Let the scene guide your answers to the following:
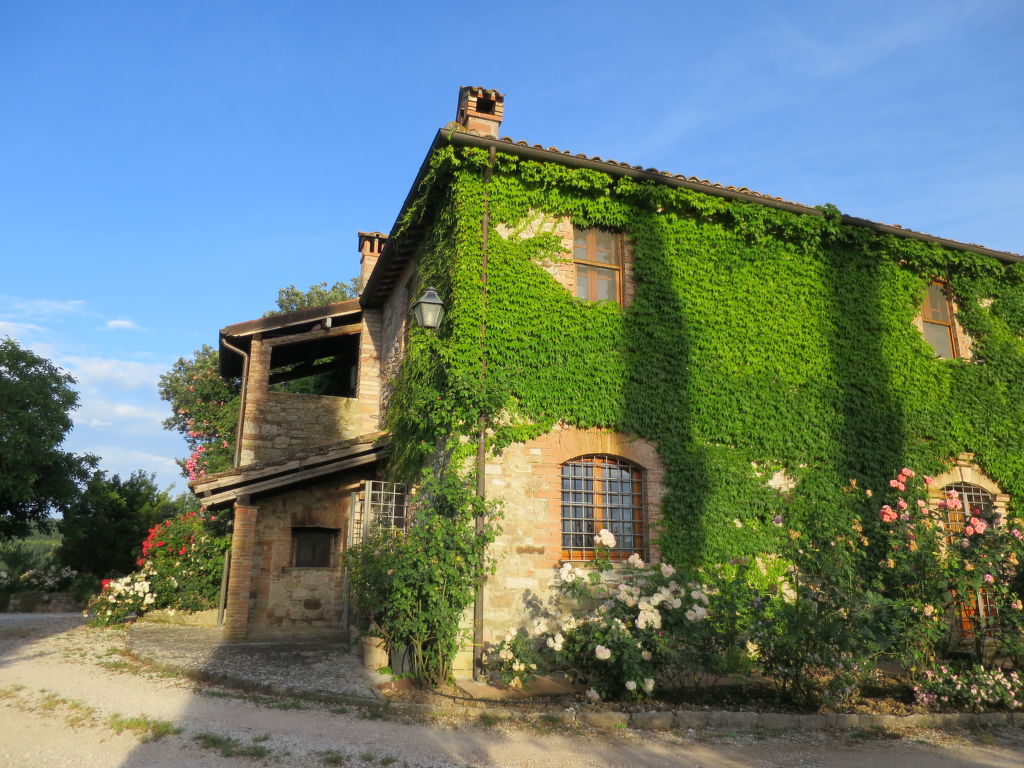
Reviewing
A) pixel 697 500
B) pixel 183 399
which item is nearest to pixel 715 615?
pixel 697 500

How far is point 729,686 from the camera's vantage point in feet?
23.4

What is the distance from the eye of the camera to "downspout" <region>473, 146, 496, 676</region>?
7.19 meters

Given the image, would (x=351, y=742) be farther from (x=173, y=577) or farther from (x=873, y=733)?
(x=173, y=577)

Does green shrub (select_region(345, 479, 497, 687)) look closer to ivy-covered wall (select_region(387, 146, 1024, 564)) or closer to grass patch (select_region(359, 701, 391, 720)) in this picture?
grass patch (select_region(359, 701, 391, 720))

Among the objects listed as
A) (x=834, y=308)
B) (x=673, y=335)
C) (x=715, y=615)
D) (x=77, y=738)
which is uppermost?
(x=834, y=308)

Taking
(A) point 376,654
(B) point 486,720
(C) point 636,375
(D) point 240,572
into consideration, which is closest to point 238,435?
(D) point 240,572

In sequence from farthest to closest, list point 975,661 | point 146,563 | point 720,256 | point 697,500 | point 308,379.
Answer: point 308,379 → point 146,563 → point 720,256 → point 697,500 → point 975,661

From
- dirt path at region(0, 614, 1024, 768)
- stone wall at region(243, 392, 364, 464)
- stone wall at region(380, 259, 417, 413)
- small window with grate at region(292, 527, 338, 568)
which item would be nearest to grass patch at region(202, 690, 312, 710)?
dirt path at region(0, 614, 1024, 768)

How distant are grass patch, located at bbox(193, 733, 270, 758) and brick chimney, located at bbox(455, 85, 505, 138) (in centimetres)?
754

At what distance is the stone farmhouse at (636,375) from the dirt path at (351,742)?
198 centimetres

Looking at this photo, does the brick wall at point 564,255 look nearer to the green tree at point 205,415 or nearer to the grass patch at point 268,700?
the grass patch at point 268,700

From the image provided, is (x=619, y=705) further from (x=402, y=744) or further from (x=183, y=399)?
(x=183, y=399)

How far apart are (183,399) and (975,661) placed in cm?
2328

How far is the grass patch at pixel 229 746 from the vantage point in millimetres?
4730
